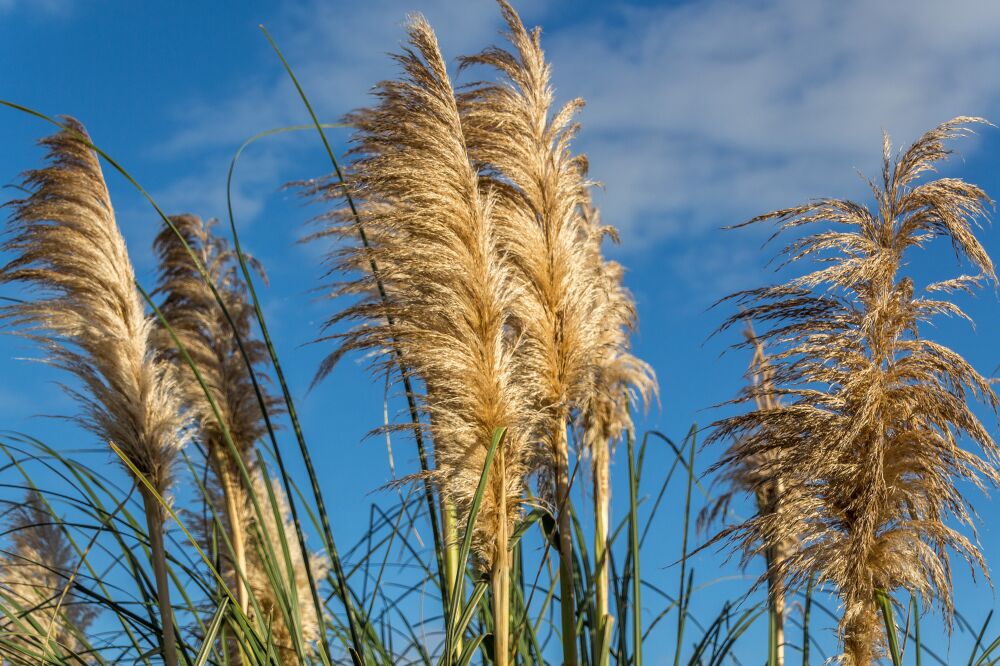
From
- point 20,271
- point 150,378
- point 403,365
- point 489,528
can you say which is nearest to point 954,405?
point 489,528

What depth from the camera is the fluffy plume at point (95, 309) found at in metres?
4.41

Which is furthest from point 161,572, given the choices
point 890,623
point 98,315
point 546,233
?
point 890,623

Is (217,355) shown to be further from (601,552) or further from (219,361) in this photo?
(601,552)

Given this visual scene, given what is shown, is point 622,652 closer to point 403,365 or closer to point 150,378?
point 403,365

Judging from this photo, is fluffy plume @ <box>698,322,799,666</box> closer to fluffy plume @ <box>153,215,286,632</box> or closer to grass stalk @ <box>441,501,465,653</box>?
grass stalk @ <box>441,501,465,653</box>

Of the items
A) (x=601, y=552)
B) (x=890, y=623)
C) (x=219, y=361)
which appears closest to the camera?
(x=890, y=623)

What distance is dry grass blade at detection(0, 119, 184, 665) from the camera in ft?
14.5

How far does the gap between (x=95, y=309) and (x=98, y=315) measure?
32mm

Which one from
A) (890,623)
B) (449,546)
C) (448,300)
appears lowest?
(890,623)

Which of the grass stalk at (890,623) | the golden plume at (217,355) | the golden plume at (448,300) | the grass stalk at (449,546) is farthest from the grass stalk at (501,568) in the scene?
the golden plume at (217,355)

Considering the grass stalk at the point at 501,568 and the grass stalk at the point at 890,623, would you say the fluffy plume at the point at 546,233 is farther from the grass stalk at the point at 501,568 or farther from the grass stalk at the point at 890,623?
the grass stalk at the point at 890,623

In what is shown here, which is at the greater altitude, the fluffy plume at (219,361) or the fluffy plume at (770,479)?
the fluffy plume at (219,361)

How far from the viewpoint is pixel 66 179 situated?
184 inches

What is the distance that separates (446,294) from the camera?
4.16m
